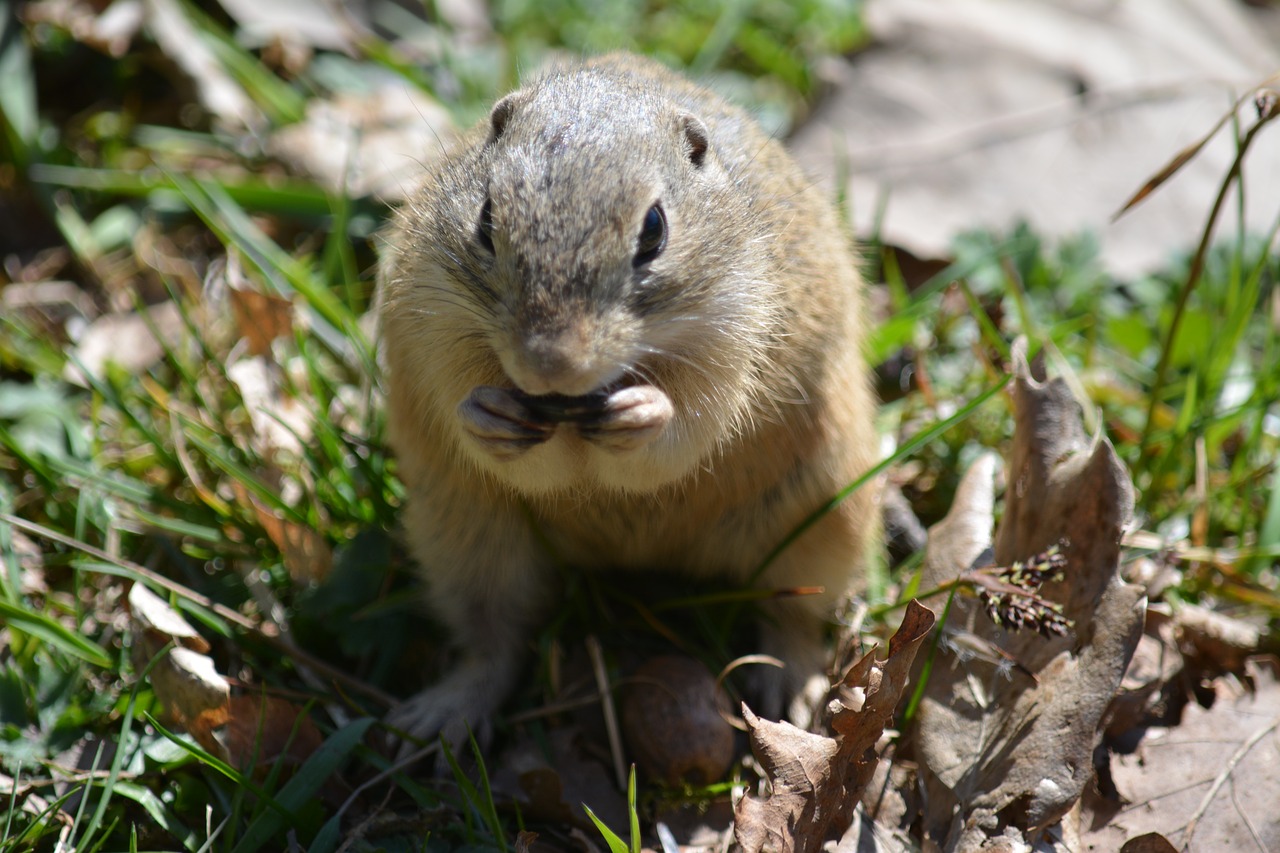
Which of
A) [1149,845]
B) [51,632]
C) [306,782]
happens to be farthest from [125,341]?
[1149,845]

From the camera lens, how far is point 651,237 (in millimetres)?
3268

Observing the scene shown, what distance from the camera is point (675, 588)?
462cm

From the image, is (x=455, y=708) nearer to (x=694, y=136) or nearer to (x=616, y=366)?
(x=616, y=366)

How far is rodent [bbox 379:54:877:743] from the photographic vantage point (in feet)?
10.4

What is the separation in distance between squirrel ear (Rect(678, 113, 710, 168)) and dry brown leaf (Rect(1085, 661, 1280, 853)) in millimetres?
2569

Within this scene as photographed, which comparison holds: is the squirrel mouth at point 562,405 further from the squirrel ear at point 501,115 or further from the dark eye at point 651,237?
the squirrel ear at point 501,115

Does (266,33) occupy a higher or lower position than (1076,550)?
higher

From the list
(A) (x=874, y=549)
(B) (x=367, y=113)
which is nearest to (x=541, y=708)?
(A) (x=874, y=549)

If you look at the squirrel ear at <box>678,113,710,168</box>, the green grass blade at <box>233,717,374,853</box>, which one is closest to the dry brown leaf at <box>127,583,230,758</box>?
the green grass blade at <box>233,717,374,853</box>

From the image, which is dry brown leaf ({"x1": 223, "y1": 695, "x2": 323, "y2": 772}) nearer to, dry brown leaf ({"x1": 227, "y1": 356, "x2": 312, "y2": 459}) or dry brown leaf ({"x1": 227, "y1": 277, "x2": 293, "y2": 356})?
dry brown leaf ({"x1": 227, "y1": 356, "x2": 312, "y2": 459})

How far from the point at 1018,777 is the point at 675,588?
161 centimetres

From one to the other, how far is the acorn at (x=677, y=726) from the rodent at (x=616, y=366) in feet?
1.40

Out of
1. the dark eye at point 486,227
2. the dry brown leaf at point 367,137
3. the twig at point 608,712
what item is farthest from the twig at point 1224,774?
the dry brown leaf at point 367,137

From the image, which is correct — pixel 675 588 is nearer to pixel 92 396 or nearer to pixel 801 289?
pixel 801 289
